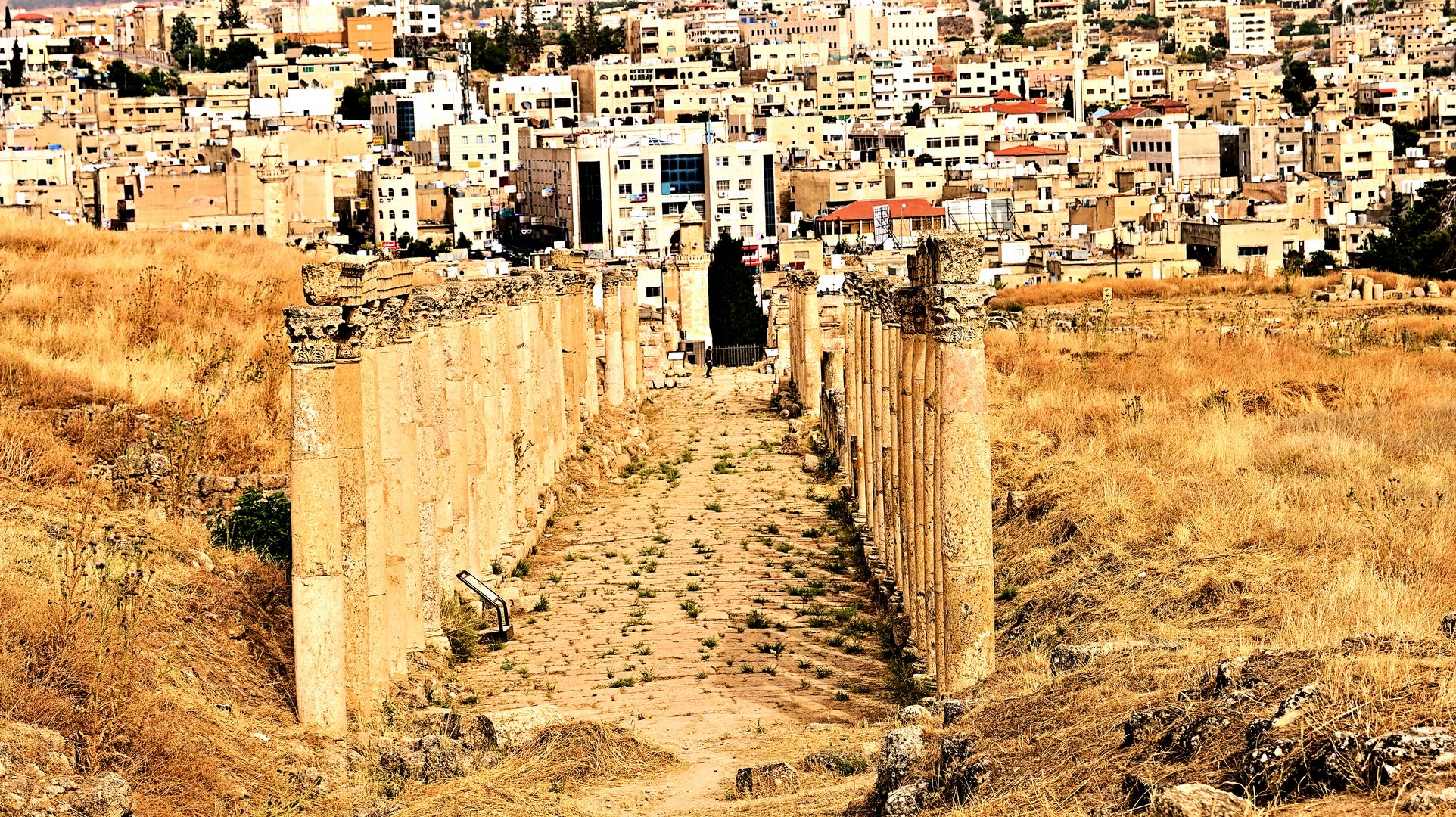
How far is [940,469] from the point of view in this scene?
13695mm

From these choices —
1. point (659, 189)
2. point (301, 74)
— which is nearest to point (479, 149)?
point (659, 189)

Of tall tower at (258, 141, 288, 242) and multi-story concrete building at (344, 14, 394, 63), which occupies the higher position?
multi-story concrete building at (344, 14, 394, 63)

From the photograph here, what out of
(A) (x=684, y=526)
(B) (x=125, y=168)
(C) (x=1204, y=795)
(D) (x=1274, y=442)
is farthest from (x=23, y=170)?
(C) (x=1204, y=795)

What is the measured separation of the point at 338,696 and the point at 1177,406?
1259cm

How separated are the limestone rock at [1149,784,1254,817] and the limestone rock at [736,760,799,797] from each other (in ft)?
12.2

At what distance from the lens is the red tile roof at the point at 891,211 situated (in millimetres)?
82938

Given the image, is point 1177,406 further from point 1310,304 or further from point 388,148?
point 388,148

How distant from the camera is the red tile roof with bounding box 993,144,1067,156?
111m

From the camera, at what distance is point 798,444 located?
103 feet

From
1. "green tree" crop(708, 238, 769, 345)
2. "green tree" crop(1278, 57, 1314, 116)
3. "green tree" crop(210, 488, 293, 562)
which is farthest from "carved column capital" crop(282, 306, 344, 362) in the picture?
"green tree" crop(1278, 57, 1314, 116)

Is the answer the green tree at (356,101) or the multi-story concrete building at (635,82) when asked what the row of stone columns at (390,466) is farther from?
the green tree at (356,101)

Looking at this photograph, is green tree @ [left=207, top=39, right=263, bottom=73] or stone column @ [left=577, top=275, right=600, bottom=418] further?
green tree @ [left=207, top=39, right=263, bottom=73]

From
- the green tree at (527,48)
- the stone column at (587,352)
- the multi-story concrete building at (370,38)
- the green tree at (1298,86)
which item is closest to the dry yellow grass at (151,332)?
the stone column at (587,352)

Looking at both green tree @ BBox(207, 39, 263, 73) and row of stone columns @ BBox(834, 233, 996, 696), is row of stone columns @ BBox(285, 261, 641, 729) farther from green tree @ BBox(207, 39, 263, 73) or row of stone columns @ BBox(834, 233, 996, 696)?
green tree @ BBox(207, 39, 263, 73)
